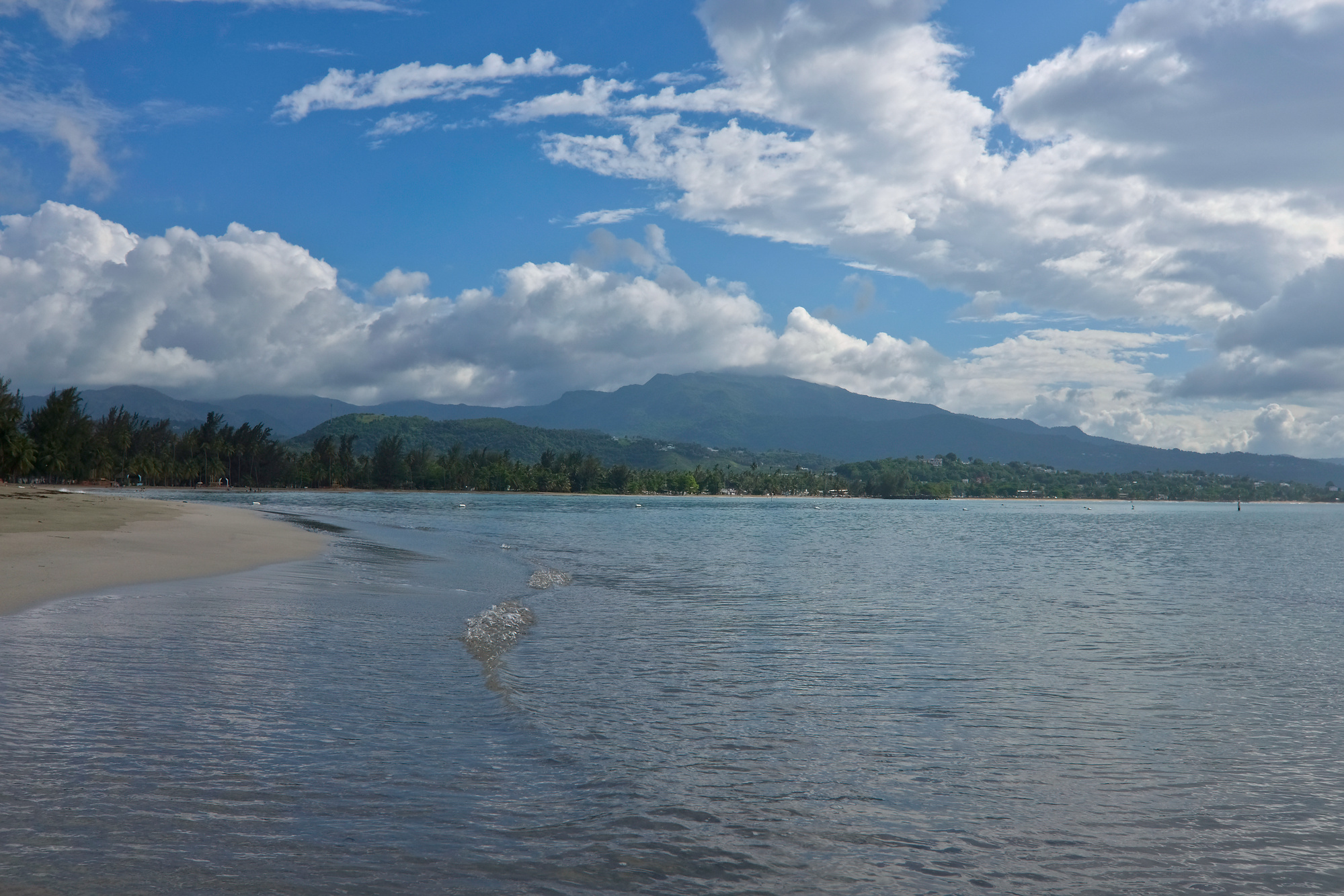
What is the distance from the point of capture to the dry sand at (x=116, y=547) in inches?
818

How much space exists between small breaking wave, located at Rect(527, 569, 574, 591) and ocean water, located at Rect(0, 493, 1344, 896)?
477cm

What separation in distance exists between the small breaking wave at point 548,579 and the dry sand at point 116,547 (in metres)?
8.80

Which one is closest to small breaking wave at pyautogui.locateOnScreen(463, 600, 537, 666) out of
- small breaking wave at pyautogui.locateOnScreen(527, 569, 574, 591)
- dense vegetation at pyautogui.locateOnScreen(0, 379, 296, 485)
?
small breaking wave at pyautogui.locateOnScreen(527, 569, 574, 591)

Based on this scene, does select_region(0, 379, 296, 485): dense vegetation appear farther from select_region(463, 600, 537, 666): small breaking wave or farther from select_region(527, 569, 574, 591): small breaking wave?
select_region(463, 600, 537, 666): small breaking wave

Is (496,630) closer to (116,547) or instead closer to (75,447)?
(116,547)

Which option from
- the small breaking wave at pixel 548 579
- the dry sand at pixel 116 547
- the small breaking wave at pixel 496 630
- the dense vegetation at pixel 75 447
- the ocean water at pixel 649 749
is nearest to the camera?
the ocean water at pixel 649 749

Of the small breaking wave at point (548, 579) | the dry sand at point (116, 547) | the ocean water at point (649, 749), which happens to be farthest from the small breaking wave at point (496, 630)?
the dry sand at point (116, 547)

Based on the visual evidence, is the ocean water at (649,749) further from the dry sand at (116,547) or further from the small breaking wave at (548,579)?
the small breaking wave at (548,579)

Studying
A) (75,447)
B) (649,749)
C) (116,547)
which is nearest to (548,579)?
(116,547)

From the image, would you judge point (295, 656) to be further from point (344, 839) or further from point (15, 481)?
point (15, 481)

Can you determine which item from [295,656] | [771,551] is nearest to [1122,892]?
[295,656]

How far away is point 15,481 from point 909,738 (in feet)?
518

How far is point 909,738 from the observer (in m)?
10.7

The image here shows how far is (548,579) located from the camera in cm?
2897
